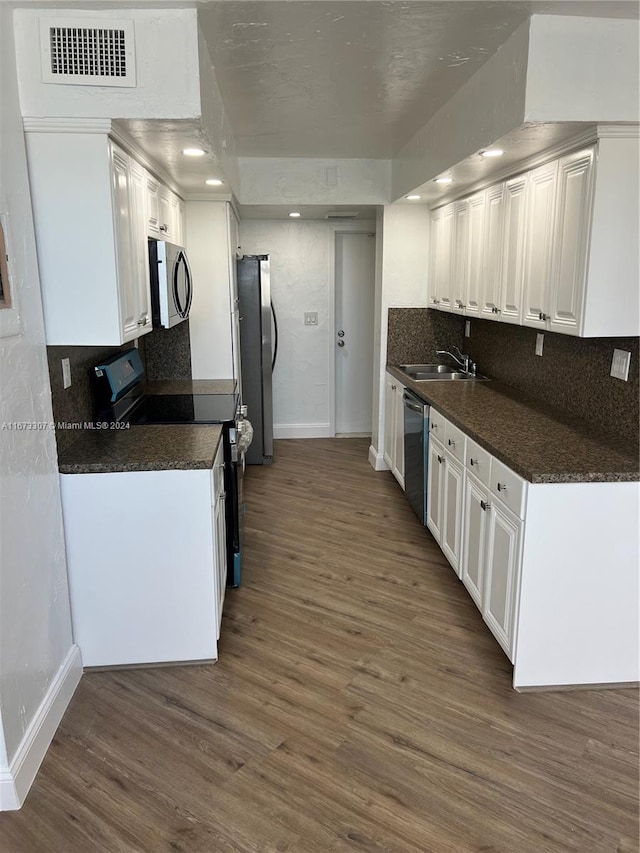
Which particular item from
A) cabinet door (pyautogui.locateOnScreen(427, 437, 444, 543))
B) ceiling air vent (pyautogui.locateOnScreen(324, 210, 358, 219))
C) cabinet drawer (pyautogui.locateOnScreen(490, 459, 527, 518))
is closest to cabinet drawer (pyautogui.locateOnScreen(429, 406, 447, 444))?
cabinet door (pyautogui.locateOnScreen(427, 437, 444, 543))

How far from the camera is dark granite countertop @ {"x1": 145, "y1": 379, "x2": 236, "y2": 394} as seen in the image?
3941 millimetres

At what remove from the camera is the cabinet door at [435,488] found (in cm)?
348

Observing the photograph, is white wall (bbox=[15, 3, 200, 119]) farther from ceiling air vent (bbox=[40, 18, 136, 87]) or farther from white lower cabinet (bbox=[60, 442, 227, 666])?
white lower cabinet (bbox=[60, 442, 227, 666])

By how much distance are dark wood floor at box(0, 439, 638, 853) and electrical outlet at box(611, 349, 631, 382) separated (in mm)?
1325

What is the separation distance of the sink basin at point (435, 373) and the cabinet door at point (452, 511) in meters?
1.14

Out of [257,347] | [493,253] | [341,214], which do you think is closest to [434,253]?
[341,214]

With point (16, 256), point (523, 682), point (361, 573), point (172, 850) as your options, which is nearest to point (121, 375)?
point (16, 256)

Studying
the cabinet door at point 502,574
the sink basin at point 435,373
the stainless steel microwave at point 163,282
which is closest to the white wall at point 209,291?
the stainless steel microwave at point 163,282

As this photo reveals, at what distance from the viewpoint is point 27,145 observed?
217 cm

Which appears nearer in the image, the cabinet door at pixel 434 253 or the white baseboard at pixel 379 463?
the cabinet door at pixel 434 253

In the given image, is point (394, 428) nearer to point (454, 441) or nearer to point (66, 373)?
point (454, 441)

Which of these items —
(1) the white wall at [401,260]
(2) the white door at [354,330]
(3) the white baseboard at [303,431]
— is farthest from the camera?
(3) the white baseboard at [303,431]

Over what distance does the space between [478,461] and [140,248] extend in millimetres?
1848

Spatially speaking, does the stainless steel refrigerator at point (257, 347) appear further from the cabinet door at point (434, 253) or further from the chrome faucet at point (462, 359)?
the chrome faucet at point (462, 359)
